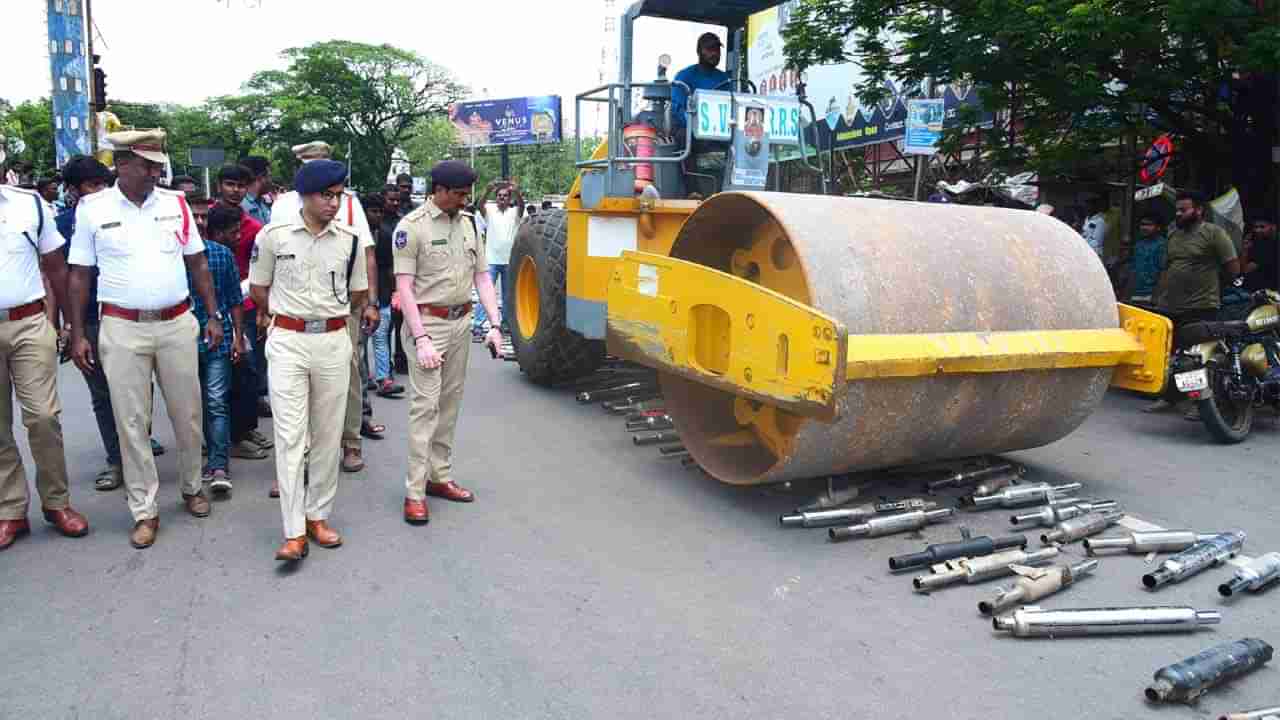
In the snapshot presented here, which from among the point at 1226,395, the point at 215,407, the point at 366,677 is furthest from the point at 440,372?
the point at 1226,395

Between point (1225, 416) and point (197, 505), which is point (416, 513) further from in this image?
point (1225, 416)

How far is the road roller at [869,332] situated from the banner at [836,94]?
1089 cm

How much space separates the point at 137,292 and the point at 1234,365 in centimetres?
703

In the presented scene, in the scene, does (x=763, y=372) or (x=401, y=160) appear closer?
(x=763, y=372)

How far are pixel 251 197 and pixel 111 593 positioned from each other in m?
4.06

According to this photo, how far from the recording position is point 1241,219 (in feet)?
30.9

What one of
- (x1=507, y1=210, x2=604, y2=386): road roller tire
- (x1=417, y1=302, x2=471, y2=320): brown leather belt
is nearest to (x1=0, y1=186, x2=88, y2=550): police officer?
(x1=417, y1=302, x2=471, y2=320): brown leather belt

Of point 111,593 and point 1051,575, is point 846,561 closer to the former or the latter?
point 1051,575

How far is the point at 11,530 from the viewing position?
4980 millimetres

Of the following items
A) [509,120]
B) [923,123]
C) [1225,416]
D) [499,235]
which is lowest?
[1225,416]

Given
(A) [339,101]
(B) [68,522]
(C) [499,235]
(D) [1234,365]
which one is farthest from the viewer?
(A) [339,101]

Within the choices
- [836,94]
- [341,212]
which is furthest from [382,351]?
[836,94]

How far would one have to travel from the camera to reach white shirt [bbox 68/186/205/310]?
194 inches

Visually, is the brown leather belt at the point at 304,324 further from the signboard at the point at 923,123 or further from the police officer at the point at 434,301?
the signboard at the point at 923,123
